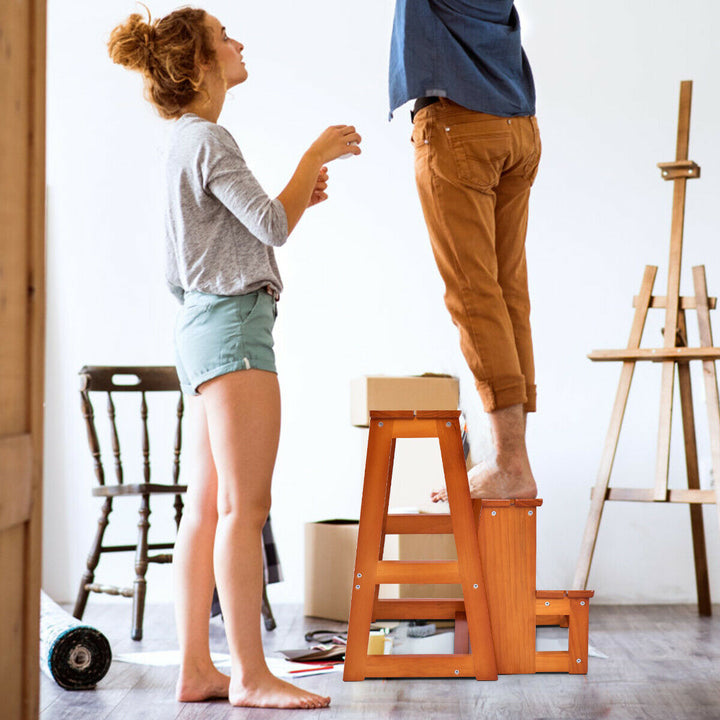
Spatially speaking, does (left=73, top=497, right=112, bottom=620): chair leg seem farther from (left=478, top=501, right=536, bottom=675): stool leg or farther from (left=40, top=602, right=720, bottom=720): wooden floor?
(left=478, top=501, right=536, bottom=675): stool leg

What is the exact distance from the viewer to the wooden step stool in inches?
72.1

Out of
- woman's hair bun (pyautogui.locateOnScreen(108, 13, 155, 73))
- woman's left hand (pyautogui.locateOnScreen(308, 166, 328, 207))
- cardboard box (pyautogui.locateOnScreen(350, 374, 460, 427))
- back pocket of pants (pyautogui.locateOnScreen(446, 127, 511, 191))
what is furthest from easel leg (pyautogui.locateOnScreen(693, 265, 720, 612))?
woman's hair bun (pyautogui.locateOnScreen(108, 13, 155, 73))

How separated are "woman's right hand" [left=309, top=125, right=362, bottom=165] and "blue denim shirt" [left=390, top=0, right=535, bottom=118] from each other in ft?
0.36

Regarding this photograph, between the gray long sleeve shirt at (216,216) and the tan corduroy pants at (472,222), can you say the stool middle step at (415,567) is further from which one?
the gray long sleeve shirt at (216,216)

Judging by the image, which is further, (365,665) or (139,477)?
(139,477)

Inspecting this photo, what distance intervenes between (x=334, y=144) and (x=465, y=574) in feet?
2.93

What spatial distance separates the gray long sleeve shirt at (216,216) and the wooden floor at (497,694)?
2.66ft

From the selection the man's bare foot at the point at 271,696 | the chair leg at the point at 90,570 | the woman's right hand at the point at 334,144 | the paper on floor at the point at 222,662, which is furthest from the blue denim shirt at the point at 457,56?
the chair leg at the point at 90,570

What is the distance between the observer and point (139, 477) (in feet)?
11.5

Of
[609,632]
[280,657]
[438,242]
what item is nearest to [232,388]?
[438,242]

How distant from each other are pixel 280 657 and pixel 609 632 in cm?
99

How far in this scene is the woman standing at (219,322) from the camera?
1753mm

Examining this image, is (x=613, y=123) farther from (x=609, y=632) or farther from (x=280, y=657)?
(x=280, y=657)

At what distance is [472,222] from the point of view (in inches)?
74.9
